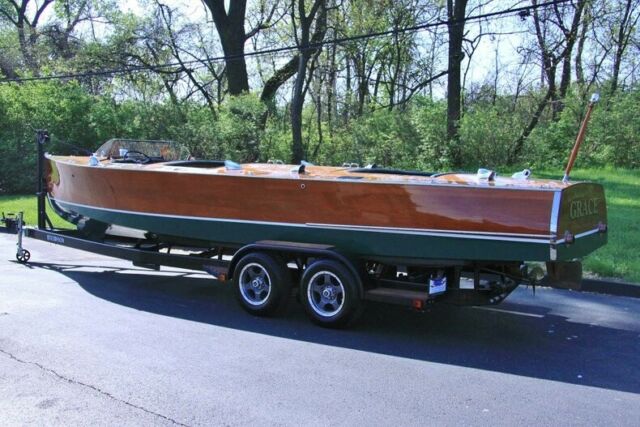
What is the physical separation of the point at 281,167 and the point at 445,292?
9.01ft

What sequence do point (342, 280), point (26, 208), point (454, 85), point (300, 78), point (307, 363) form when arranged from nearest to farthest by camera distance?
point (307, 363)
point (342, 280)
point (26, 208)
point (454, 85)
point (300, 78)

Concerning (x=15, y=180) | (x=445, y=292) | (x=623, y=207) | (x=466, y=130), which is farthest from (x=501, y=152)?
(x=15, y=180)

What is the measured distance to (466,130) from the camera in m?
17.6

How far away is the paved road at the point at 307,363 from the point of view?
4.30 m

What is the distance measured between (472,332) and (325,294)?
4.97 feet

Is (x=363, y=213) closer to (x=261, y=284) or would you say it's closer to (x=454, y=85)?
(x=261, y=284)

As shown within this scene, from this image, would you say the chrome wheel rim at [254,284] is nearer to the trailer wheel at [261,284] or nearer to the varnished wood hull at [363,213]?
the trailer wheel at [261,284]

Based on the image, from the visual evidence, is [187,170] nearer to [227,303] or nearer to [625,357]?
[227,303]

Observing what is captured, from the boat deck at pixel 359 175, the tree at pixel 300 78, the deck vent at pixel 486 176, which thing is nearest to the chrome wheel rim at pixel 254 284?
the boat deck at pixel 359 175

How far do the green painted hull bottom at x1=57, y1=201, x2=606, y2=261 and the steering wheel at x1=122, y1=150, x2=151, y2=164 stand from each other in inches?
50.2

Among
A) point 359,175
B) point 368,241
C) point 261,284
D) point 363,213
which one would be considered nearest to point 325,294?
point 368,241

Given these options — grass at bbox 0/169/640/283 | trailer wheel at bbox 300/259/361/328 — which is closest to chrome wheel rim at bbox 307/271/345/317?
trailer wheel at bbox 300/259/361/328

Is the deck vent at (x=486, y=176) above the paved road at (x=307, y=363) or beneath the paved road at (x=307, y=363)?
above

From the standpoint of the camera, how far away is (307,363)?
17.4 ft
